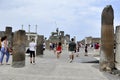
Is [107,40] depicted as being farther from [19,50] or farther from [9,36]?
[9,36]

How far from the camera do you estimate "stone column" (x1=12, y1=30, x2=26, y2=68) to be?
2490 centimetres

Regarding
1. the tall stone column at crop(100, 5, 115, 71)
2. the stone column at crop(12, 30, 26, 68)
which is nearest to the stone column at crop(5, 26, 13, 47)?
the stone column at crop(12, 30, 26, 68)

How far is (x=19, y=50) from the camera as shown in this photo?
2522cm

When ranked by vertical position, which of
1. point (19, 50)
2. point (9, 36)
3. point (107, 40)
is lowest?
point (19, 50)

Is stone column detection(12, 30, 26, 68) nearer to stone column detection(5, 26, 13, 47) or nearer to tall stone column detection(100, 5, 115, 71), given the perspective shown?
tall stone column detection(100, 5, 115, 71)

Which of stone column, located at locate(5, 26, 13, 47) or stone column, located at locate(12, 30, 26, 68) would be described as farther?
stone column, located at locate(5, 26, 13, 47)

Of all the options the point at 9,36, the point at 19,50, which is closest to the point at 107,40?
the point at 19,50

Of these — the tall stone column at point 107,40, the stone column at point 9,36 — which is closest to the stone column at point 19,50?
the tall stone column at point 107,40

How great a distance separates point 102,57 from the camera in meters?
26.0

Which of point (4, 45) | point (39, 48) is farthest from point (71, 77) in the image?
point (39, 48)

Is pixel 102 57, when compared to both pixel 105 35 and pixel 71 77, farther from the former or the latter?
pixel 71 77

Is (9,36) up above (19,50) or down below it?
above

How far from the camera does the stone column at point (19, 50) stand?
24.9m

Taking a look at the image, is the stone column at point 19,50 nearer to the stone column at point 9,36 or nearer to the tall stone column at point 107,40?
the tall stone column at point 107,40
